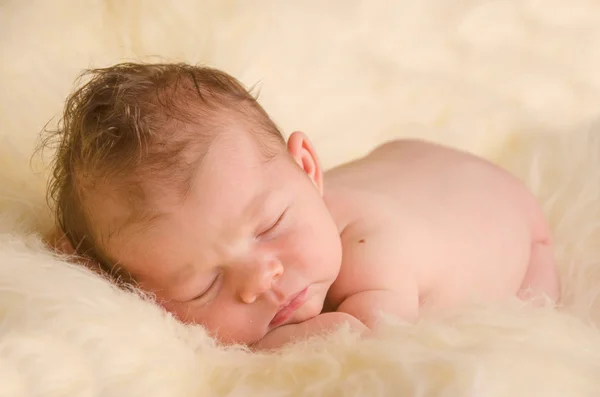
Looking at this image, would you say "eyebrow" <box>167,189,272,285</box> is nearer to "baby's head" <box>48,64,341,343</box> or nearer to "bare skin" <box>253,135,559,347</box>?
"baby's head" <box>48,64,341,343</box>

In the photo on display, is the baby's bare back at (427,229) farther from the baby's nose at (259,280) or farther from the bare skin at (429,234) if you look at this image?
the baby's nose at (259,280)

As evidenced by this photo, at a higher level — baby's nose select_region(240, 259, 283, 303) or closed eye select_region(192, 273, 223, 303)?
baby's nose select_region(240, 259, 283, 303)

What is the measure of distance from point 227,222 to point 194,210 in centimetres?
4

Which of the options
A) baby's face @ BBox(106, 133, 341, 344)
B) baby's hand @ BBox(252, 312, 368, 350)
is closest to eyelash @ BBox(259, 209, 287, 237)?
baby's face @ BBox(106, 133, 341, 344)

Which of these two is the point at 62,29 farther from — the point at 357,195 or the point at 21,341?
the point at 21,341

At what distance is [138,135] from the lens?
91cm

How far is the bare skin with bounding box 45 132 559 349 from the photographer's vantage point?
904 mm

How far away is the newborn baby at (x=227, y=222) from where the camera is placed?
0.90 metres

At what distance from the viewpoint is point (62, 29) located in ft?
4.37

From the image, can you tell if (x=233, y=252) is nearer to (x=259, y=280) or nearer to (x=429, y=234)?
(x=259, y=280)

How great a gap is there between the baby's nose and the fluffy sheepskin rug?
0.08 metres

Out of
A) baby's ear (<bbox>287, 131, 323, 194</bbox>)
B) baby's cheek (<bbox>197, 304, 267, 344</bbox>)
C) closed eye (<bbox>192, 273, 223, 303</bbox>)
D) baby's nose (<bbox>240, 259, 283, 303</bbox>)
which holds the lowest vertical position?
baby's cheek (<bbox>197, 304, 267, 344</bbox>)

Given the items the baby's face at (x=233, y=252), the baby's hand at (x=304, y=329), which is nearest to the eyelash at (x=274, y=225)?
the baby's face at (x=233, y=252)

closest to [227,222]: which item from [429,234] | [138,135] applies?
[138,135]
